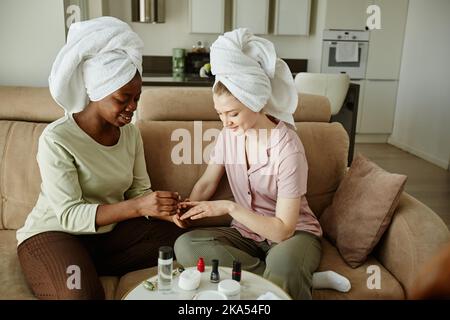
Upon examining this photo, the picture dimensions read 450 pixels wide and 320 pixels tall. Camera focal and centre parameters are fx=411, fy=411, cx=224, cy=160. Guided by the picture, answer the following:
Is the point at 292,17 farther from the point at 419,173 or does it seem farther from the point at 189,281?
the point at 189,281

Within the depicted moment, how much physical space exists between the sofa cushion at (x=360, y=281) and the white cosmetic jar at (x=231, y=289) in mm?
423

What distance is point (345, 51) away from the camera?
15.8 ft

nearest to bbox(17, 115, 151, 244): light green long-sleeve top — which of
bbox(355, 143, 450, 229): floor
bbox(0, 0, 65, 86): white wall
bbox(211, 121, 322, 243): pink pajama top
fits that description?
bbox(211, 121, 322, 243): pink pajama top

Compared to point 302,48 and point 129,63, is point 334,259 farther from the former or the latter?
point 302,48

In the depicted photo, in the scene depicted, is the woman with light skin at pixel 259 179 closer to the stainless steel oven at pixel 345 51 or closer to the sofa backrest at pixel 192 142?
the sofa backrest at pixel 192 142

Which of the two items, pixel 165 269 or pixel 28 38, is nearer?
pixel 165 269

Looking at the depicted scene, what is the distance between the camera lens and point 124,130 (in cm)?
160

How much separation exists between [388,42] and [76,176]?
4562 millimetres

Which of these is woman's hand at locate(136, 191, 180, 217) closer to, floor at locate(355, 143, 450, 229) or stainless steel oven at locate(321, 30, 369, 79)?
floor at locate(355, 143, 450, 229)

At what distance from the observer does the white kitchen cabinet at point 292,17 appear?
471 centimetres

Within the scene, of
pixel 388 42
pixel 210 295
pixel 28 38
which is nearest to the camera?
pixel 210 295

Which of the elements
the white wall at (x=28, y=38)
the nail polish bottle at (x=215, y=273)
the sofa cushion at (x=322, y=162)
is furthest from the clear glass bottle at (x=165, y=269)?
the white wall at (x=28, y=38)

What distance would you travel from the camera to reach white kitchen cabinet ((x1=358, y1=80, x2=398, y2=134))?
199 inches

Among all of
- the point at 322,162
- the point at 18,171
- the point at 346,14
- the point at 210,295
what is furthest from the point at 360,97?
the point at 210,295
